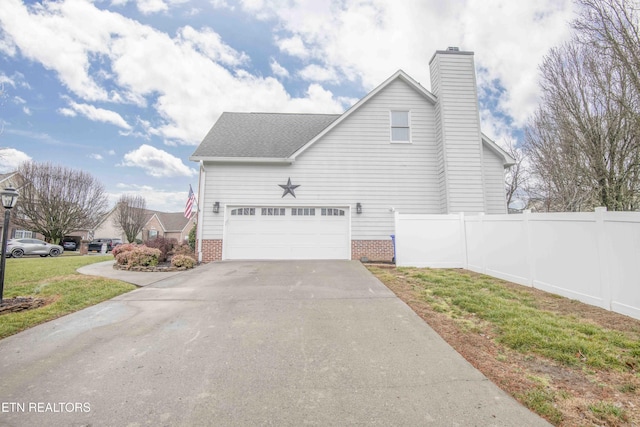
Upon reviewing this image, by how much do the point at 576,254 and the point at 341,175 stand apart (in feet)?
27.0

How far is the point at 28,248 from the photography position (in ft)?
70.8

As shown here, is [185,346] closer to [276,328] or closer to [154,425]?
[276,328]

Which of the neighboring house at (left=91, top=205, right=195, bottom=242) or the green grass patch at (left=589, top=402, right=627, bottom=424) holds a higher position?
the neighboring house at (left=91, top=205, right=195, bottom=242)

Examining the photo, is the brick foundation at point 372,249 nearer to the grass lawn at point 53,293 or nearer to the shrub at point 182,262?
the shrub at point 182,262

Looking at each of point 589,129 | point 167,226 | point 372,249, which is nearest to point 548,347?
point 372,249

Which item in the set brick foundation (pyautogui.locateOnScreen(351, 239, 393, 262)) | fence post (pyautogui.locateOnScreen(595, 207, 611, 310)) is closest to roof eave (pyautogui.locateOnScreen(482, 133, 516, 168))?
brick foundation (pyautogui.locateOnScreen(351, 239, 393, 262))

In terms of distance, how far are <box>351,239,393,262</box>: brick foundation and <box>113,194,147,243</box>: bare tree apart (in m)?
37.0

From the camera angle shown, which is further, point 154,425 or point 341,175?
point 341,175

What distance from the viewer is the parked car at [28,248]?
68.0 ft

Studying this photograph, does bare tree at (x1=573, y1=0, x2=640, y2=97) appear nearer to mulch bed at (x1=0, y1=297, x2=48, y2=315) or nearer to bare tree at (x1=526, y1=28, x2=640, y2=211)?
bare tree at (x1=526, y1=28, x2=640, y2=211)

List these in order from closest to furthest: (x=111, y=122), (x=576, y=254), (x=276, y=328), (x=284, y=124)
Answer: (x=276, y=328) < (x=576, y=254) < (x=284, y=124) < (x=111, y=122)

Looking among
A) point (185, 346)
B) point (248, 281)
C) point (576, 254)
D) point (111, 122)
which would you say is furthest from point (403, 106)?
point (111, 122)

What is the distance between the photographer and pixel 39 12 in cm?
901

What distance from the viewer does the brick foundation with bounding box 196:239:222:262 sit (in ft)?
37.6
